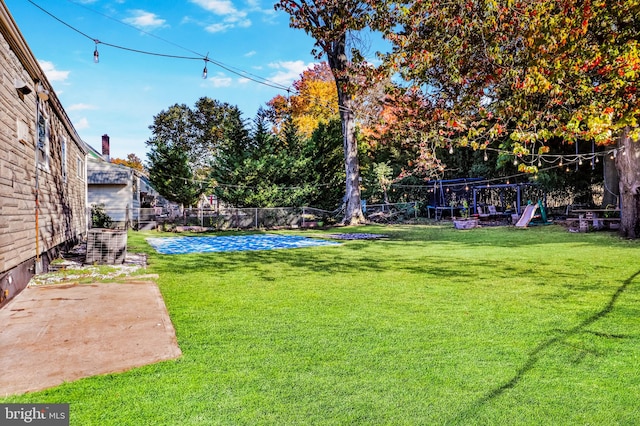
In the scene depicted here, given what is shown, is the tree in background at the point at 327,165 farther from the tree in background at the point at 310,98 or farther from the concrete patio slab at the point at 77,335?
the concrete patio slab at the point at 77,335

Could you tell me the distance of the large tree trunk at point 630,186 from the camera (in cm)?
1145

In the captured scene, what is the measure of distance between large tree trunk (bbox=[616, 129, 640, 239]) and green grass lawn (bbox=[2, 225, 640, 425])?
6.41m

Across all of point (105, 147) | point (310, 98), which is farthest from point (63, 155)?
point (310, 98)

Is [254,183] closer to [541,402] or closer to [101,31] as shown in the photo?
[101,31]

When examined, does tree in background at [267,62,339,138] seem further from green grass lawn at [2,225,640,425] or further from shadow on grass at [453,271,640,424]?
shadow on grass at [453,271,640,424]

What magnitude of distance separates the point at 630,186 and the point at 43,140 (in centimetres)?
1476

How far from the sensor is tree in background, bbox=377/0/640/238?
5777 millimetres

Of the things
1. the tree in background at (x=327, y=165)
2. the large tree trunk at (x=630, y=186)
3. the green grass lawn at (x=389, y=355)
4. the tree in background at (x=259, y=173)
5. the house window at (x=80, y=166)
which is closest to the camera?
the green grass lawn at (x=389, y=355)

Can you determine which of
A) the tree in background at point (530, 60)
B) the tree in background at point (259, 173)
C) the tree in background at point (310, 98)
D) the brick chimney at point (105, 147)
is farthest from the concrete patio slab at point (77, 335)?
the brick chimney at point (105, 147)

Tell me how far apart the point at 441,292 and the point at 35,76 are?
24.7 feet

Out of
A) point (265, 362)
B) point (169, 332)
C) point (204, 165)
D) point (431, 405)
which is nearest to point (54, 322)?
point (169, 332)

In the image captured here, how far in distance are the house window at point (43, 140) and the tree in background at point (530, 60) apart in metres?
6.60

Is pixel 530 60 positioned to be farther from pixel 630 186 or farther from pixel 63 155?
pixel 63 155

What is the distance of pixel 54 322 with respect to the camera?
396 cm
